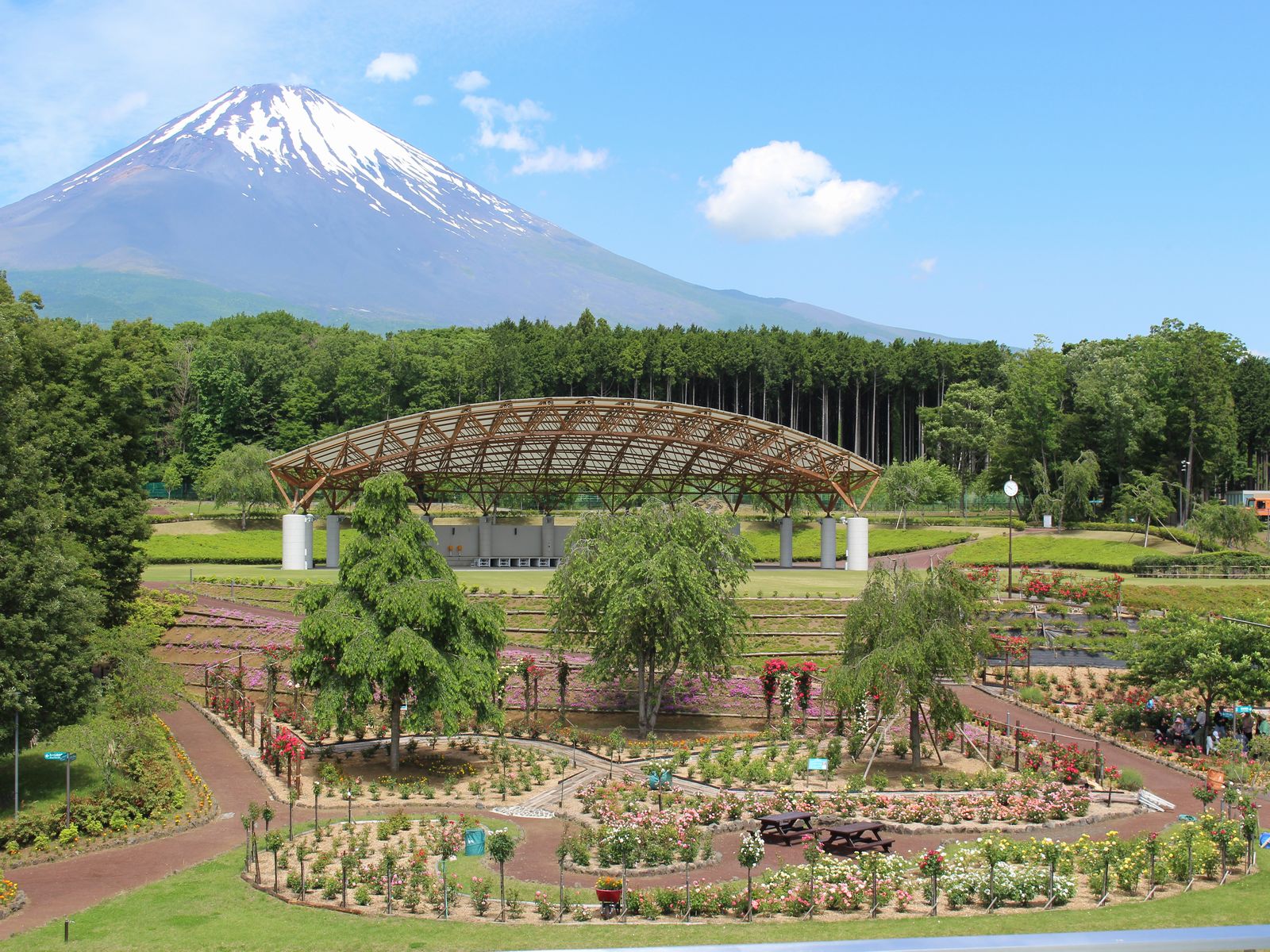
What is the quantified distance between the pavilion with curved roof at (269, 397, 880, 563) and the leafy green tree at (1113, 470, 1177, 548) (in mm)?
17775

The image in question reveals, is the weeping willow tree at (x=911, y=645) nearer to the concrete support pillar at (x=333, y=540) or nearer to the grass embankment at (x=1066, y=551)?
the grass embankment at (x=1066, y=551)

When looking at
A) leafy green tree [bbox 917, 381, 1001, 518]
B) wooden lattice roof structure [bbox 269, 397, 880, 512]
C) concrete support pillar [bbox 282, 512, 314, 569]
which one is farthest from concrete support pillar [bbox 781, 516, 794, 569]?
leafy green tree [bbox 917, 381, 1001, 518]

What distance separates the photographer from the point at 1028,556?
58.3 meters

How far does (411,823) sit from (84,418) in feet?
69.6

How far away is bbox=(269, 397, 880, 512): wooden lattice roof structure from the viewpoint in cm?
5309

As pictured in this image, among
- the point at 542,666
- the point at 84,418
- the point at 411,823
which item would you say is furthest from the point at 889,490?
the point at 411,823

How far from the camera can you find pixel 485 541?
63.7 m

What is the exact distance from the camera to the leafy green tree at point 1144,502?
6244cm

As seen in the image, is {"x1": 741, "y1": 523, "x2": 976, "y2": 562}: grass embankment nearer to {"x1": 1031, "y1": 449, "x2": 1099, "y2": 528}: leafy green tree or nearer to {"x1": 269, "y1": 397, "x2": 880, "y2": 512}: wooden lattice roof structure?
{"x1": 1031, "y1": 449, "x2": 1099, "y2": 528}: leafy green tree

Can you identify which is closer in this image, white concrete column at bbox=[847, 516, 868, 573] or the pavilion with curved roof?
the pavilion with curved roof

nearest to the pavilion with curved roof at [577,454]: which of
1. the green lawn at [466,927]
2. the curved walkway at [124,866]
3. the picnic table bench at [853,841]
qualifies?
the curved walkway at [124,866]

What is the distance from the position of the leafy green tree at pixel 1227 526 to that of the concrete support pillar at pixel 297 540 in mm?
48330

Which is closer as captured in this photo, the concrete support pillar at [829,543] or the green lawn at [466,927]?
the green lawn at [466,927]

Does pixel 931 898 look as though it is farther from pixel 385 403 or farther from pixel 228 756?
pixel 385 403
